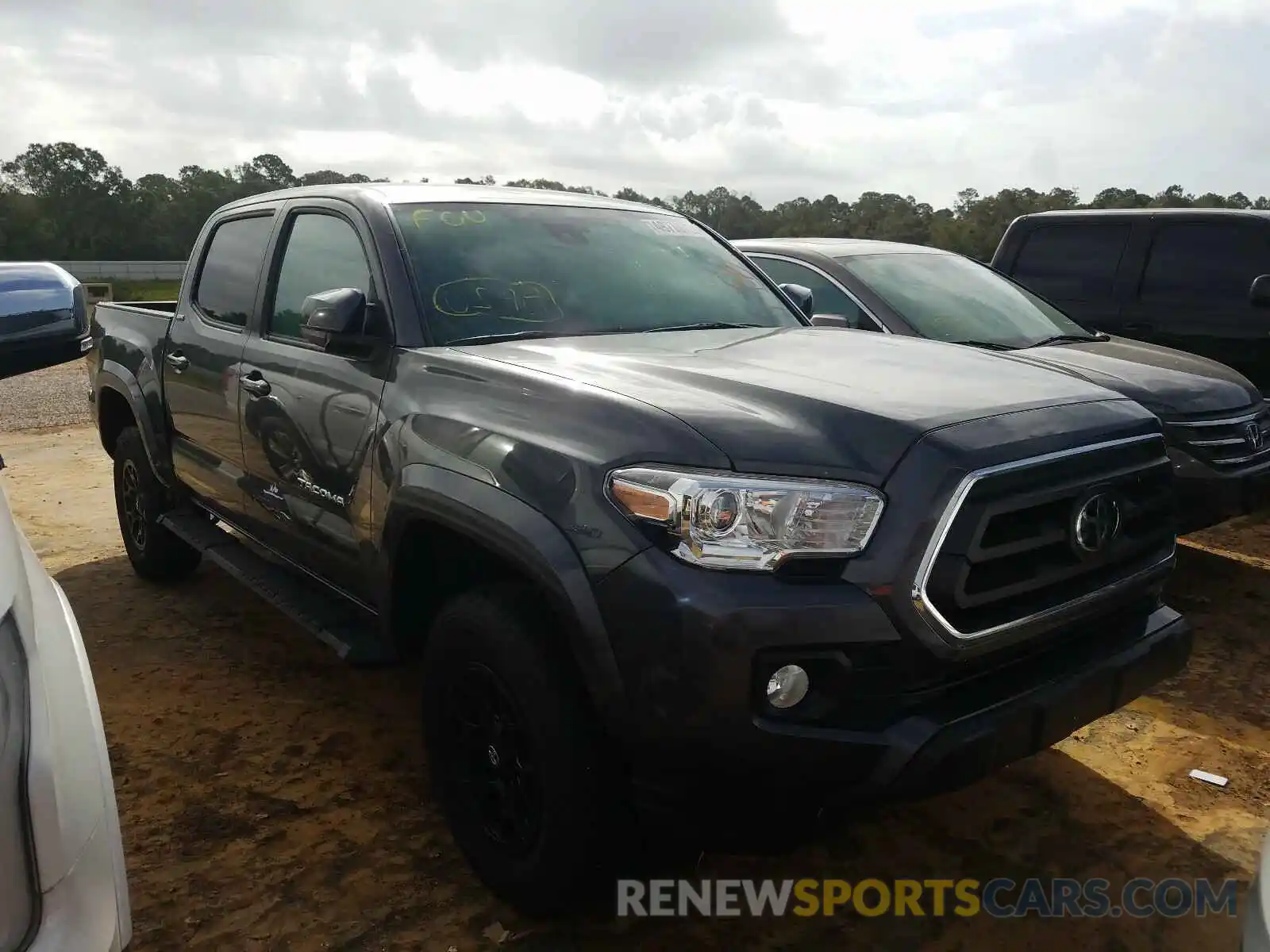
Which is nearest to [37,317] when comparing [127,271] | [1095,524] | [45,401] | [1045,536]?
[1045,536]

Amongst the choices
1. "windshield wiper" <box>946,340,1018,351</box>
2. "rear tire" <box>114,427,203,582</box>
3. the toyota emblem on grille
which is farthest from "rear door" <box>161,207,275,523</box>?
"windshield wiper" <box>946,340,1018,351</box>

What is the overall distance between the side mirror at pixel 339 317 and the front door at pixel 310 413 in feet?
0.25

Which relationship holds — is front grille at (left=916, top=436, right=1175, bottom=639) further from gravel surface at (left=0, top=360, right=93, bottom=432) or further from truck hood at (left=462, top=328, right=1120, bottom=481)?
gravel surface at (left=0, top=360, right=93, bottom=432)

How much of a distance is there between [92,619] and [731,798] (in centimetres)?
396

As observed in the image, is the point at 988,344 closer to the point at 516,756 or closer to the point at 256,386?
the point at 256,386

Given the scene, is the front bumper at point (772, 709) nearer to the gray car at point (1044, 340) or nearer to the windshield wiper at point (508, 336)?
the windshield wiper at point (508, 336)

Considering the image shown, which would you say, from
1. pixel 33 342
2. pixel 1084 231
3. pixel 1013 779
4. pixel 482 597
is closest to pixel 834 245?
pixel 1084 231

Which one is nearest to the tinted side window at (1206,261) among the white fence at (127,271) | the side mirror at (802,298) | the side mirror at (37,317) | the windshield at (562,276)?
the side mirror at (802,298)

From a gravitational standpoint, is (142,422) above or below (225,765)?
above

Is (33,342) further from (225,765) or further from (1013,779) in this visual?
(1013,779)

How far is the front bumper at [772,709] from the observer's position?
200cm

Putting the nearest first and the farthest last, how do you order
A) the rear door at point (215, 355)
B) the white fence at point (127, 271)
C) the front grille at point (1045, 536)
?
the front grille at point (1045, 536)
the rear door at point (215, 355)
the white fence at point (127, 271)

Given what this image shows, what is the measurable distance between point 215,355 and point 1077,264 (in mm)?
6012

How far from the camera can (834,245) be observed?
618 centimetres
